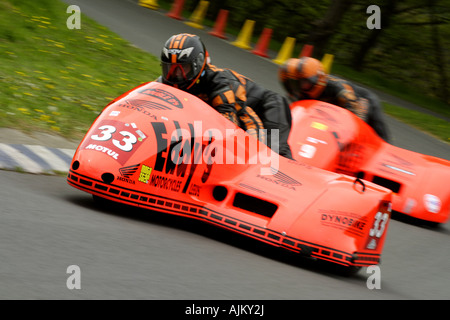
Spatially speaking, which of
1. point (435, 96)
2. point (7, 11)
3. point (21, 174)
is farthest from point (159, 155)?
point (435, 96)

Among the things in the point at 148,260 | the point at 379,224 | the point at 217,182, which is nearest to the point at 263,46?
the point at 217,182

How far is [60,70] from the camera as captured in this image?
33.9ft

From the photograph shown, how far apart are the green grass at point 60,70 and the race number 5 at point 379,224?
376 cm

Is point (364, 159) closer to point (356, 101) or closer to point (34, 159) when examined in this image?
point (356, 101)

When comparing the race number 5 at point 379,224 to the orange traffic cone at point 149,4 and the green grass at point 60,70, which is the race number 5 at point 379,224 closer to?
the green grass at point 60,70

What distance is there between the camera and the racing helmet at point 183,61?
5.68 meters

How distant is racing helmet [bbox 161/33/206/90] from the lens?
223 inches

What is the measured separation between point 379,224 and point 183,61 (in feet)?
6.34

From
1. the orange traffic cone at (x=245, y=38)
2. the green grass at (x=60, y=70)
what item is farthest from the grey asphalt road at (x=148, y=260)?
the orange traffic cone at (x=245, y=38)

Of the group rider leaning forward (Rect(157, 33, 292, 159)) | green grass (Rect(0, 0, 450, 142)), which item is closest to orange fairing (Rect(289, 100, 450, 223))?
rider leaning forward (Rect(157, 33, 292, 159))

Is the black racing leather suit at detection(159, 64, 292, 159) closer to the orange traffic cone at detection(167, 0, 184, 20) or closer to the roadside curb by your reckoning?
the roadside curb

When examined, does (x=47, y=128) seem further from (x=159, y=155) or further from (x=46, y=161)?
(x=159, y=155)

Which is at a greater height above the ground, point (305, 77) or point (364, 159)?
point (305, 77)

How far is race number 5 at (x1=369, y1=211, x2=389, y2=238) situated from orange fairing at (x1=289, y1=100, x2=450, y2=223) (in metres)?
2.06
